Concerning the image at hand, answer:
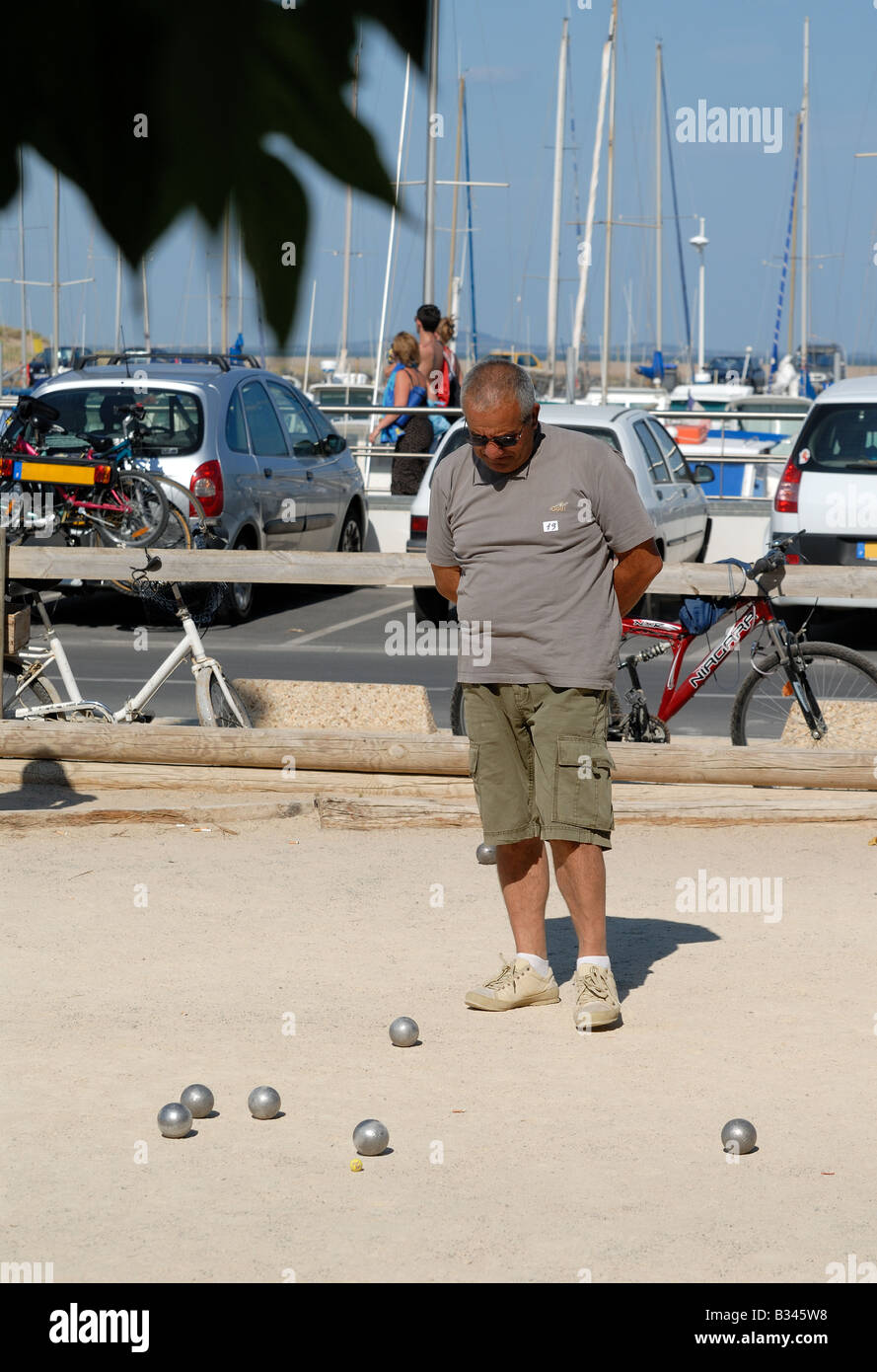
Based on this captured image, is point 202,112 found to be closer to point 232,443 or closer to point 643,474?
point 643,474

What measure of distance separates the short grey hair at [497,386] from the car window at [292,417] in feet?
27.8

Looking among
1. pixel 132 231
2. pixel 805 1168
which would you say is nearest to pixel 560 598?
pixel 805 1168

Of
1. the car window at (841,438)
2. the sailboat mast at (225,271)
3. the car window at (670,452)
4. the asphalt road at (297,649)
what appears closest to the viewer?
the sailboat mast at (225,271)

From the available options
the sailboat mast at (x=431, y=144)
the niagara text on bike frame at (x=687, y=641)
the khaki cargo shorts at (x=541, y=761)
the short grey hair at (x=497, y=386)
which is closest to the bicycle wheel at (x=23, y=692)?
the niagara text on bike frame at (x=687, y=641)

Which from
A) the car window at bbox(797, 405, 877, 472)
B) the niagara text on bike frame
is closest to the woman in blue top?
the niagara text on bike frame

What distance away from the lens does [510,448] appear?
183 inches

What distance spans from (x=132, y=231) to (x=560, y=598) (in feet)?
12.3

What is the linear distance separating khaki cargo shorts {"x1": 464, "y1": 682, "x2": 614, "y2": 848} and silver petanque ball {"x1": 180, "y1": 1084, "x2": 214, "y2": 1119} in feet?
4.00

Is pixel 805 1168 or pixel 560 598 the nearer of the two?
pixel 805 1168

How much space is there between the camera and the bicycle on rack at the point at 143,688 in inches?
315

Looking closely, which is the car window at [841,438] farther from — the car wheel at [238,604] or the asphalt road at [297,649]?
the car wheel at [238,604]

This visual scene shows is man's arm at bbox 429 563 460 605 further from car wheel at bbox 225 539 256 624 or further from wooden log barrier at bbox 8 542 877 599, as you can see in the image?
car wheel at bbox 225 539 256 624

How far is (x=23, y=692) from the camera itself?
823cm
